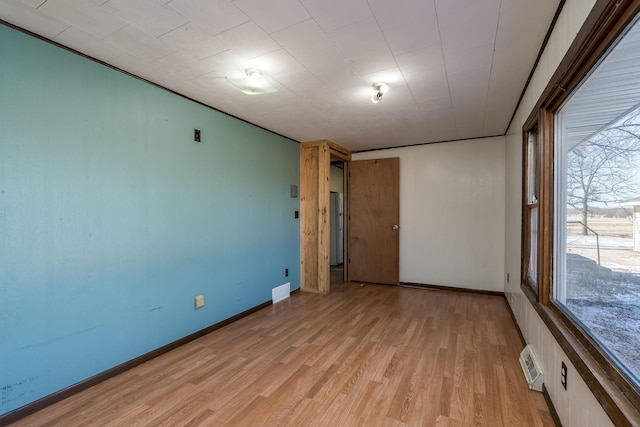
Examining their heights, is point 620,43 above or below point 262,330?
above

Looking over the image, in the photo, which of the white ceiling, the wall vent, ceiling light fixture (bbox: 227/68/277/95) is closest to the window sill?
the white ceiling

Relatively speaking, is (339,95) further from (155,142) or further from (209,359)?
(209,359)

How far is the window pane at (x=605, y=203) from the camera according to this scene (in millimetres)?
1024

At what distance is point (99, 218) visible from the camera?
6.59ft

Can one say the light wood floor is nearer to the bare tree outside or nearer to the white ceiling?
the bare tree outside

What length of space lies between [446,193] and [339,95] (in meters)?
2.60

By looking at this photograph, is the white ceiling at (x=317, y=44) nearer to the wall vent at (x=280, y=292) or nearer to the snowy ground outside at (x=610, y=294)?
the snowy ground outside at (x=610, y=294)

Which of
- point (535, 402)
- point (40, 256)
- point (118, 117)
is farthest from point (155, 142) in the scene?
point (535, 402)

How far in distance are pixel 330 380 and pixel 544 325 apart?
1.48 meters

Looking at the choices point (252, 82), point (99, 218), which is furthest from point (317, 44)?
point (99, 218)

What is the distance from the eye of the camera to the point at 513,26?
5.42 ft

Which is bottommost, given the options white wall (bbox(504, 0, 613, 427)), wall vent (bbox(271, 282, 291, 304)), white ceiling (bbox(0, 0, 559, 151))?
wall vent (bbox(271, 282, 291, 304))

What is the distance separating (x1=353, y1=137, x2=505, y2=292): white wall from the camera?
4.03 meters

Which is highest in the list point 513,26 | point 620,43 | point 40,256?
point 513,26
